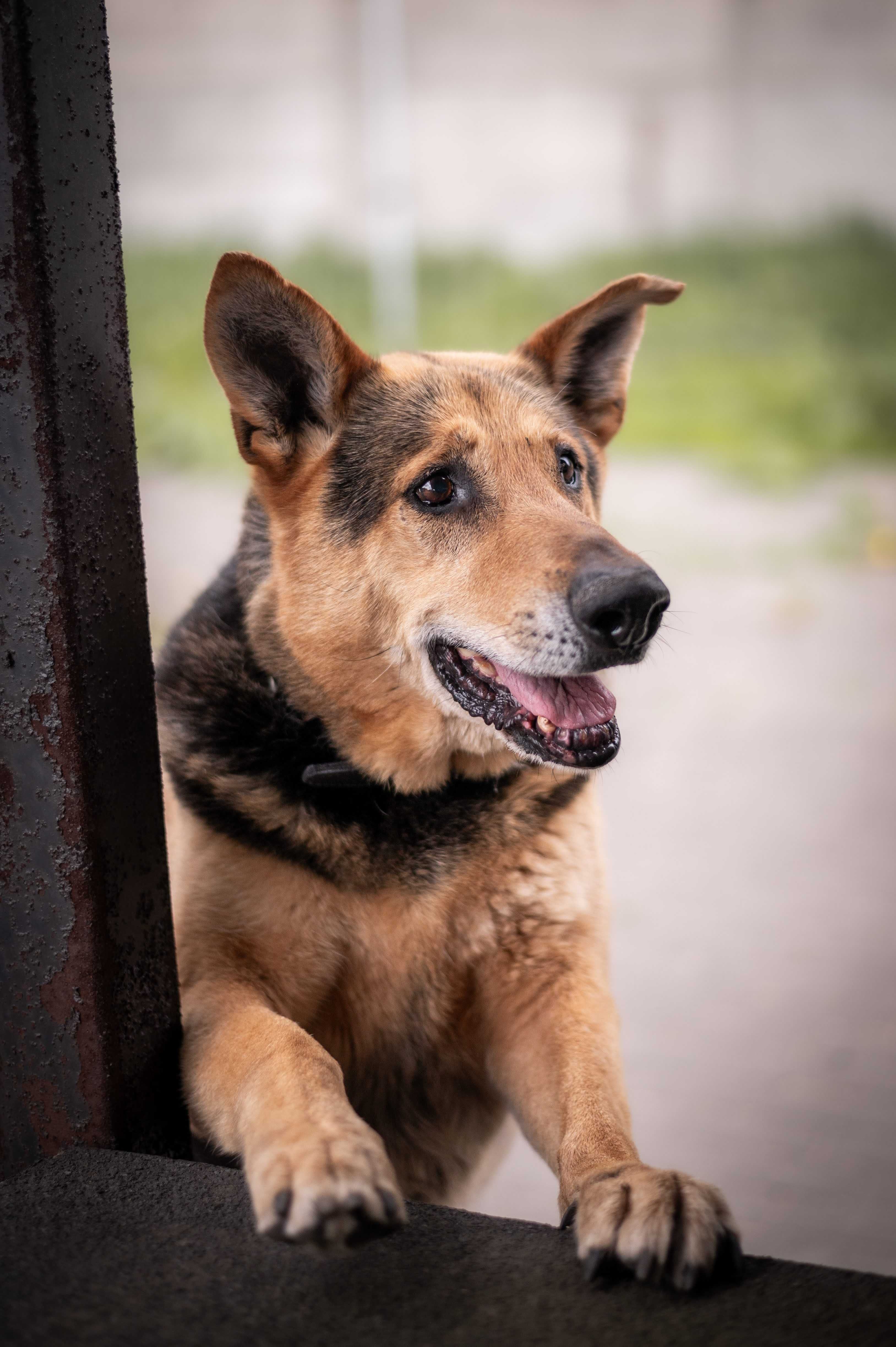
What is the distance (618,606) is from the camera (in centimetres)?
190

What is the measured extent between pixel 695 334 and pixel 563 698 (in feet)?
35.9

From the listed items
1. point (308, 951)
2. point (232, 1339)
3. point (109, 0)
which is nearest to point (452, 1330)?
point (232, 1339)

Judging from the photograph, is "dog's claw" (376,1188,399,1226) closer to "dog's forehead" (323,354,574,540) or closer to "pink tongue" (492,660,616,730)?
"pink tongue" (492,660,616,730)

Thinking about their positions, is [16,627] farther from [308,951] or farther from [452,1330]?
[452,1330]

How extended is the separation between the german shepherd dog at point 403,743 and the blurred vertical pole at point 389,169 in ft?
34.8

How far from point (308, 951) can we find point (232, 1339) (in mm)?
874

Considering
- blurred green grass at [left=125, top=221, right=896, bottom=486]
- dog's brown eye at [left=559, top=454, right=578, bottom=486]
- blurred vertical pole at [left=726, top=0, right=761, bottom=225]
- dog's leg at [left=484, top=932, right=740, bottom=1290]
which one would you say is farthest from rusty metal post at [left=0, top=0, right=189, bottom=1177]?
blurred vertical pole at [left=726, top=0, right=761, bottom=225]

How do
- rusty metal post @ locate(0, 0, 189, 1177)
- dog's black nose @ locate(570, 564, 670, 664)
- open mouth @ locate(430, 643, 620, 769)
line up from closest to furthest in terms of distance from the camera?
rusty metal post @ locate(0, 0, 189, 1177)
dog's black nose @ locate(570, 564, 670, 664)
open mouth @ locate(430, 643, 620, 769)

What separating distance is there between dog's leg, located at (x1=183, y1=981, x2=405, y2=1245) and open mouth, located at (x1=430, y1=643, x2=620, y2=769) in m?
0.67

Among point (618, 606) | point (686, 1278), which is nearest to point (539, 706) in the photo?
point (618, 606)

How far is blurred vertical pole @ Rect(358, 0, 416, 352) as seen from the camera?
41.8 ft

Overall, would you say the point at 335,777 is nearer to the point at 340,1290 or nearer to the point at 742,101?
the point at 340,1290

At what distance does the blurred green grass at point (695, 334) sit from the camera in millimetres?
11680

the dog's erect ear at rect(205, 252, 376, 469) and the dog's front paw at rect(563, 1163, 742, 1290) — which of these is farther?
the dog's erect ear at rect(205, 252, 376, 469)
